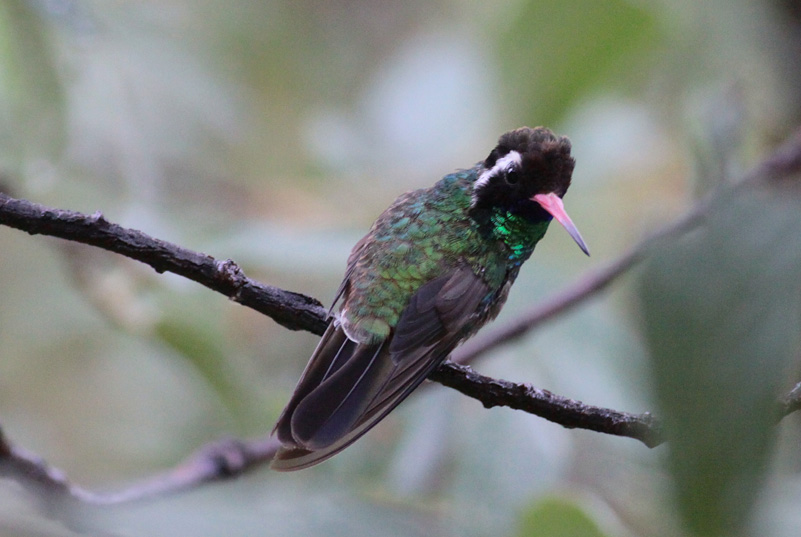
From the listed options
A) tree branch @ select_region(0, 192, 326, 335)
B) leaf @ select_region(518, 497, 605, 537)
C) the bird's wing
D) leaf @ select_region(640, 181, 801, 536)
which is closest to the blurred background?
the bird's wing

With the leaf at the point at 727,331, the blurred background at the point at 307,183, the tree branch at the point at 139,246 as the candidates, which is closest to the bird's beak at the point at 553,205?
the blurred background at the point at 307,183

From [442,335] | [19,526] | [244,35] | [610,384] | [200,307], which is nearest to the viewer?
[19,526]

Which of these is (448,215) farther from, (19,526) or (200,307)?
(19,526)

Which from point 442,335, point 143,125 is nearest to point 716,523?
point 442,335

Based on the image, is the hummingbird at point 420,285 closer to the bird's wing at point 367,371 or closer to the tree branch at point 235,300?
the bird's wing at point 367,371

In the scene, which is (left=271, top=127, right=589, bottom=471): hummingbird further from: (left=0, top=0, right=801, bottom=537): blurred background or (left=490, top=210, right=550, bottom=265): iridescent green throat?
(left=0, top=0, right=801, bottom=537): blurred background

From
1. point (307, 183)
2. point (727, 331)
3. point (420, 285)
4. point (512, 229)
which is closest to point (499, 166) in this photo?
point (512, 229)
